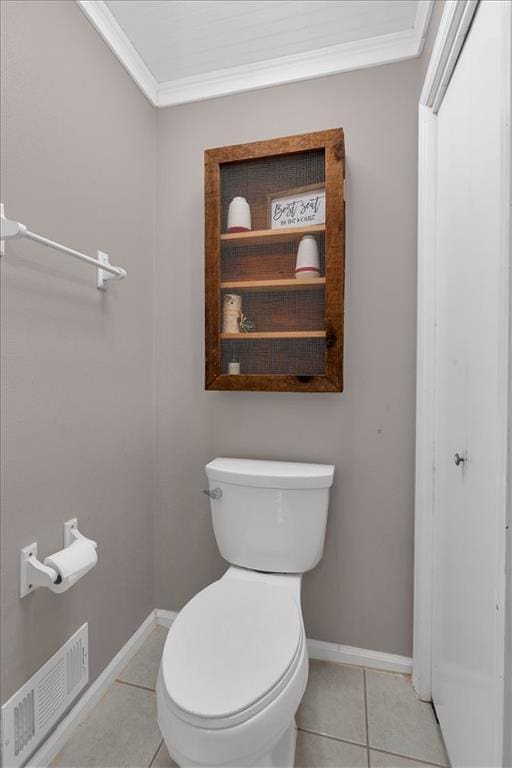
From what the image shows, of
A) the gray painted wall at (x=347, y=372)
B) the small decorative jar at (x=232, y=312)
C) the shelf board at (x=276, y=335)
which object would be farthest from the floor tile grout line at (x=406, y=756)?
the small decorative jar at (x=232, y=312)

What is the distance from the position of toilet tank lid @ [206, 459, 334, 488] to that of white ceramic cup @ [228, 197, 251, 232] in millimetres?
881

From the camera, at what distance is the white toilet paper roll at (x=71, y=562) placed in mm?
1043

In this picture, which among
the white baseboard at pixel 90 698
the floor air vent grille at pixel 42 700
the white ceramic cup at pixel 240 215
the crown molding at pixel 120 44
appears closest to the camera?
the floor air vent grille at pixel 42 700

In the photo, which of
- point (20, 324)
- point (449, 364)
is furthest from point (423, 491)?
point (20, 324)

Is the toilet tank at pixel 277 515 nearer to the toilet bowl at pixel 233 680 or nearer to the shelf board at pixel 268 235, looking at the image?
the toilet bowl at pixel 233 680

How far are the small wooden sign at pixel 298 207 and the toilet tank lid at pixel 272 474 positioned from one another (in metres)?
0.88

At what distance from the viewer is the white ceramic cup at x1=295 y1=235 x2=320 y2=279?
1.41 metres

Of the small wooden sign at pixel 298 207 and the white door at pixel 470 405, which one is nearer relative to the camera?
the white door at pixel 470 405

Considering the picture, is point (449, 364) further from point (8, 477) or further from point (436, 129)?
point (8, 477)

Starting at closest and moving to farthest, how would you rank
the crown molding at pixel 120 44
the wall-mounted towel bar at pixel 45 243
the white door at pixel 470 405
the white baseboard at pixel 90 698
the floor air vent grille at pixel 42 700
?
the white door at pixel 470 405
the wall-mounted towel bar at pixel 45 243
the floor air vent grille at pixel 42 700
the white baseboard at pixel 90 698
the crown molding at pixel 120 44

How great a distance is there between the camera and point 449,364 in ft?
3.73


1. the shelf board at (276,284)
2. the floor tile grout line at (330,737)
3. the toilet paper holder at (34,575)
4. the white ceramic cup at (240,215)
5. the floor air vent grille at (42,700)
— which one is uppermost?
the white ceramic cup at (240,215)

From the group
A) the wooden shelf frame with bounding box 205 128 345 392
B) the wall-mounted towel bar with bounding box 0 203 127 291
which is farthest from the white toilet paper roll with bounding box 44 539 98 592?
the wall-mounted towel bar with bounding box 0 203 127 291

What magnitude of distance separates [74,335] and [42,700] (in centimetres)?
104
